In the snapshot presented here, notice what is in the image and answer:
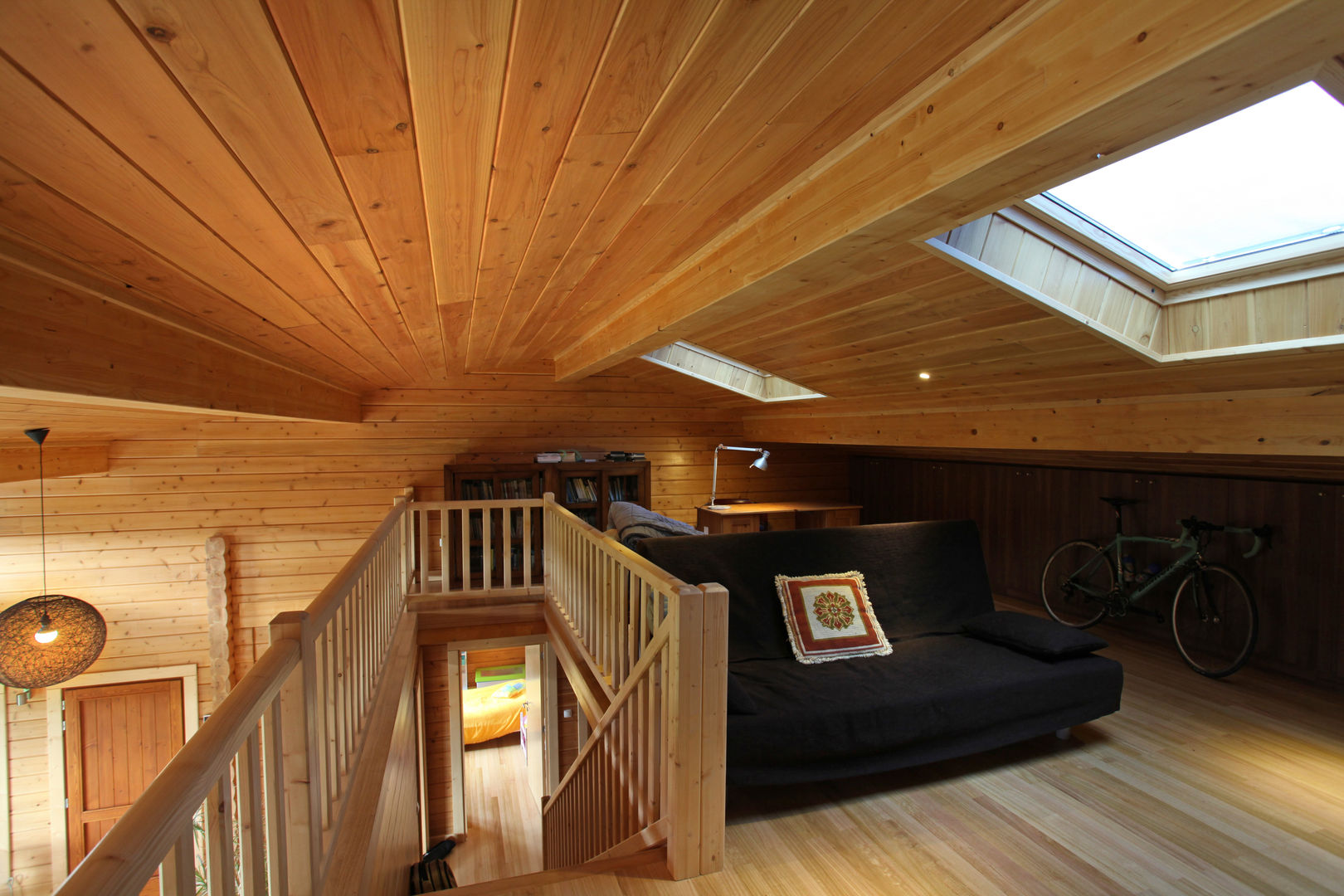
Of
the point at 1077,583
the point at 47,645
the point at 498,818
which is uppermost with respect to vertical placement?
the point at 1077,583

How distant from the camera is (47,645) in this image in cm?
420

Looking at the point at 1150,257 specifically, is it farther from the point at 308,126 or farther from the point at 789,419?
the point at 789,419

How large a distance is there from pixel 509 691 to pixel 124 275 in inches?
296

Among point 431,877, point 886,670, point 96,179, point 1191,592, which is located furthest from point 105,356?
point 1191,592

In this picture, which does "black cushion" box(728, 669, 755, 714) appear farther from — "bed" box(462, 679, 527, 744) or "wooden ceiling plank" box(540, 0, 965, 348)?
"bed" box(462, 679, 527, 744)

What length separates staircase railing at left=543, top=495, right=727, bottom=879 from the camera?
1.95m

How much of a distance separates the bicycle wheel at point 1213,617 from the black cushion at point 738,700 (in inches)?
123

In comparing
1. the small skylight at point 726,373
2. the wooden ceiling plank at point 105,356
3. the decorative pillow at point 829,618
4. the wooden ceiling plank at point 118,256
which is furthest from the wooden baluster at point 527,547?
the wooden ceiling plank at point 118,256

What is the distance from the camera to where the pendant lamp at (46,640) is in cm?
407

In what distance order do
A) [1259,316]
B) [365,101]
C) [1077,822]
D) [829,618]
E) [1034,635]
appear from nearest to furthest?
[365,101]
[1259,316]
[1077,822]
[1034,635]
[829,618]

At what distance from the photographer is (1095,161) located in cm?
116

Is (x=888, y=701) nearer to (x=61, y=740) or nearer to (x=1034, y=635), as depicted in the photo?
(x=1034, y=635)

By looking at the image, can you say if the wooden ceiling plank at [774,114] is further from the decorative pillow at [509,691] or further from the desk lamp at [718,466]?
the decorative pillow at [509,691]

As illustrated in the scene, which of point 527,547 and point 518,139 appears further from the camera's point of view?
point 527,547
